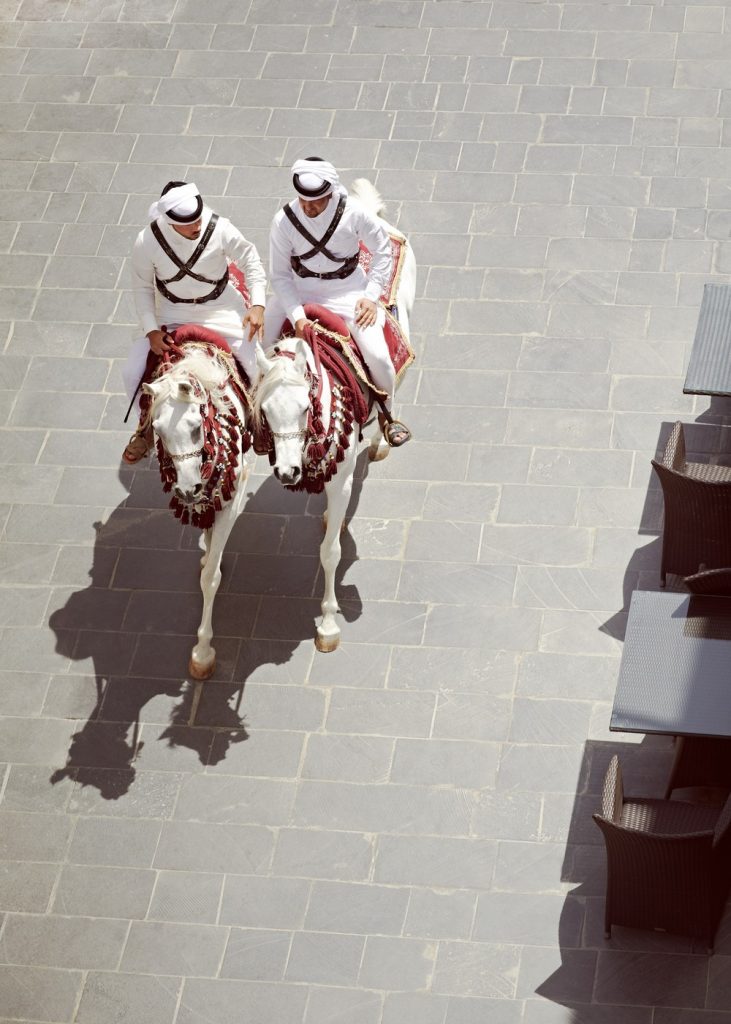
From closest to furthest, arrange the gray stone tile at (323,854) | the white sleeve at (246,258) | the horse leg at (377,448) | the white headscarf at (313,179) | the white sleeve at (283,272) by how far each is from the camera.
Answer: the gray stone tile at (323,854) < the white headscarf at (313,179) < the white sleeve at (246,258) < the white sleeve at (283,272) < the horse leg at (377,448)

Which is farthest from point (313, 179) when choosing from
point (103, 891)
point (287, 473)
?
point (103, 891)

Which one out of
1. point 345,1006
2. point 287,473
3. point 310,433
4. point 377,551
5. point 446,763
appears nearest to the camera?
point 345,1006

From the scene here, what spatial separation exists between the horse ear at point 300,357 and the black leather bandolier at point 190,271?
2.64 ft

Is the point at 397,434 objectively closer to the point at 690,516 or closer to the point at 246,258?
the point at 246,258

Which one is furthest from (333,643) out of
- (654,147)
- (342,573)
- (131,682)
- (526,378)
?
(654,147)

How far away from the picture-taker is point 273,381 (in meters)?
9.21

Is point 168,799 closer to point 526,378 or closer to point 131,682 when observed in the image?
point 131,682

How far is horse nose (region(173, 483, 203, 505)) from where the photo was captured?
9.16m

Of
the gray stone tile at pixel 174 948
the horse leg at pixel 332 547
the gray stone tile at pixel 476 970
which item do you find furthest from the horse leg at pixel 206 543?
the gray stone tile at pixel 476 970

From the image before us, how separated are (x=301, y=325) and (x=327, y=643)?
6.38 ft

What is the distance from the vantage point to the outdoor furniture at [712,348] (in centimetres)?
995

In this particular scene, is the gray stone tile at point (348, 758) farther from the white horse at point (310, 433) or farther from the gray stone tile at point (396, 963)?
the gray stone tile at point (396, 963)

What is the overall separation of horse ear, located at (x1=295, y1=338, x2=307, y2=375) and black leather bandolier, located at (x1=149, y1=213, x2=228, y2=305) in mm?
806

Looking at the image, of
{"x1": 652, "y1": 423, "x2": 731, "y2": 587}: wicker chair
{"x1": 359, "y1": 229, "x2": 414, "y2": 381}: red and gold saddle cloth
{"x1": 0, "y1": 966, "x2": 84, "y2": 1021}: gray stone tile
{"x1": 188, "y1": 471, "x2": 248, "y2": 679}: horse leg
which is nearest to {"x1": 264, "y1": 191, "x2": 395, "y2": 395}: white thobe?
{"x1": 359, "y1": 229, "x2": 414, "y2": 381}: red and gold saddle cloth
